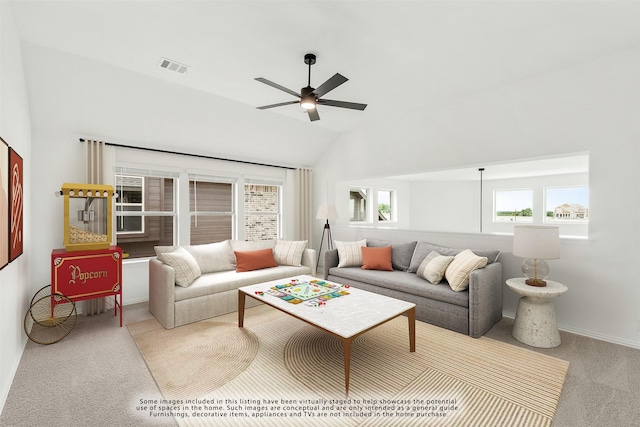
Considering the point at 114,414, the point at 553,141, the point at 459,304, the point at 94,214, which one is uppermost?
the point at 553,141

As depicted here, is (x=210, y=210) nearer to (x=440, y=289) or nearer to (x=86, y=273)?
(x=86, y=273)

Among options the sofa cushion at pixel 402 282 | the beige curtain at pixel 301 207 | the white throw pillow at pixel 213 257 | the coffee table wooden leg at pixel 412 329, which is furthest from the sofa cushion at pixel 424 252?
the white throw pillow at pixel 213 257

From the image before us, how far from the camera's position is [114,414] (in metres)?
1.89

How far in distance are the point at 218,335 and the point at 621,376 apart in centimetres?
354

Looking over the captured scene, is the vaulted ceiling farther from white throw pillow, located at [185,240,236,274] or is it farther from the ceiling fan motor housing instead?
white throw pillow, located at [185,240,236,274]

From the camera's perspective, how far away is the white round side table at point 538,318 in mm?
2822

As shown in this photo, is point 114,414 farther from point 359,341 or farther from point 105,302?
point 105,302

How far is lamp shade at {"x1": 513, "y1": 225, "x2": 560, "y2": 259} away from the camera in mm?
2832

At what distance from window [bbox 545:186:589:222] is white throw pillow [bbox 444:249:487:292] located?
4891 mm

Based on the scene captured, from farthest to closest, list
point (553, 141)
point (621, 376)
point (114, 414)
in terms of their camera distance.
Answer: point (553, 141) < point (621, 376) < point (114, 414)

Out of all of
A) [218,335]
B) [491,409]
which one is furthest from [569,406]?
[218,335]

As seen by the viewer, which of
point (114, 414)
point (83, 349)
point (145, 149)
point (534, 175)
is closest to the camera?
point (114, 414)

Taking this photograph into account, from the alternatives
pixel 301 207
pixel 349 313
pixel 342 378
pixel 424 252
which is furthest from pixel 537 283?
pixel 301 207

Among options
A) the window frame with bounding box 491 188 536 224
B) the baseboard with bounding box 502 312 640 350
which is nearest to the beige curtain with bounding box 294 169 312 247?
the baseboard with bounding box 502 312 640 350
